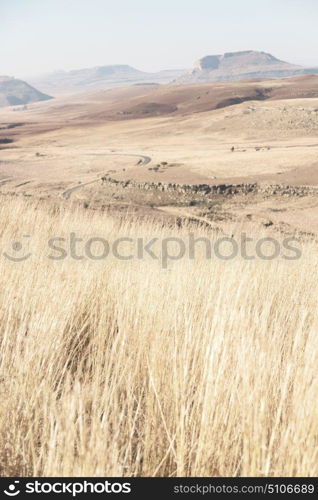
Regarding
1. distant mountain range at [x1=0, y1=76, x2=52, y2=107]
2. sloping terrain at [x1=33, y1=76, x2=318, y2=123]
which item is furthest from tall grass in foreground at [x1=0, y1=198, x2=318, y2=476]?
distant mountain range at [x1=0, y1=76, x2=52, y2=107]

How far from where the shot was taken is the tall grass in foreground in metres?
1.71

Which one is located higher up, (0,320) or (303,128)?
(303,128)

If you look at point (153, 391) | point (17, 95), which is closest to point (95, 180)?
point (153, 391)

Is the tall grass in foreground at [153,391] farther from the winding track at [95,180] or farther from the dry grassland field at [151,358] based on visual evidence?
the winding track at [95,180]

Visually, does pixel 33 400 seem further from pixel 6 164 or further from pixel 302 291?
pixel 6 164

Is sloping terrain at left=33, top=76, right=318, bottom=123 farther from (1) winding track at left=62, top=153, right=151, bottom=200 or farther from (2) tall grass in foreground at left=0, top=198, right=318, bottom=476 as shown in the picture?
(2) tall grass in foreground at left=0, top=198, right=318, bottom=476

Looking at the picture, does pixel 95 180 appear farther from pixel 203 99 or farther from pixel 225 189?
pixel 203 99

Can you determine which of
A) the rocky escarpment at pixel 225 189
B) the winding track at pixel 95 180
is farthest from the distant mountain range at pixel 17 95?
the rocky escarpment at pixel 225 189

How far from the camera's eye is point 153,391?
2.17 metres

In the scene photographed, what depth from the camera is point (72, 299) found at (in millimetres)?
3166

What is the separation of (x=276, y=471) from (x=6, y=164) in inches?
1342

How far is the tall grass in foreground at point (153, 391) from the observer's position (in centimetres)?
171

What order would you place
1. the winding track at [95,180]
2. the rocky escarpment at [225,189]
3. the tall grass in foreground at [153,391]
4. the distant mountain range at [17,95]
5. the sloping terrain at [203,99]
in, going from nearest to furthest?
the tall grass in foreground at [153,391] → the rocky escarpment at [225,189] → the winding track at [95,180] → the sloping terrain at [203,99] → the distant mountain range at [17,95]

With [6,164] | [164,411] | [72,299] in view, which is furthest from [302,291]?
[6,164]
